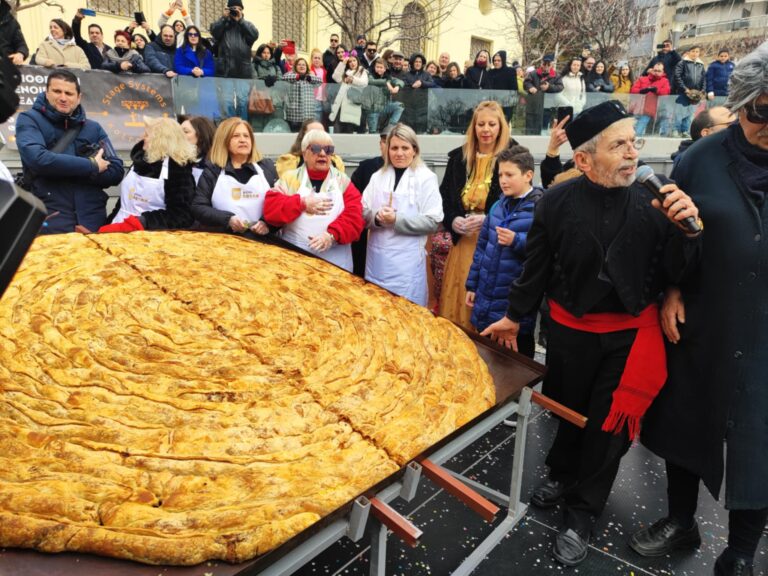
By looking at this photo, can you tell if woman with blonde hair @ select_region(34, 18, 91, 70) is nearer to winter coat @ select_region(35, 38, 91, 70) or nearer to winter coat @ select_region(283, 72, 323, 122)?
winter coat @ select_region(35, 38, 91, 70)

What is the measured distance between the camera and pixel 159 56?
8164 millimetres

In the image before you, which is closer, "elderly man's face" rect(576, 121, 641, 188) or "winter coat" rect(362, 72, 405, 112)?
"elderly man's face" rect(576, 121, 641, 188)

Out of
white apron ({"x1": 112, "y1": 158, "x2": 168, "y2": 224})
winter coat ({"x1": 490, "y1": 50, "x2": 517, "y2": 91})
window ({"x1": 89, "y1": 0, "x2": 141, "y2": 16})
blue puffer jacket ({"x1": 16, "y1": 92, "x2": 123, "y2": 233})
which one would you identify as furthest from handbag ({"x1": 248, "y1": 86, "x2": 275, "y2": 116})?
window ({"x1": 89, "y1": 0, "x2": 141, "y2": 16})

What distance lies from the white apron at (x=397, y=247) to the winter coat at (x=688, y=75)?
10.6m

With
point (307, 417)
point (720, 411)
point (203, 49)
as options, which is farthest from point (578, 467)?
point (203, 49)

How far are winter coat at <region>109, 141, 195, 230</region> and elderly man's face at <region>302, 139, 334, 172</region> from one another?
2.84 feet

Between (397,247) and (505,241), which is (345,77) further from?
(505,241)

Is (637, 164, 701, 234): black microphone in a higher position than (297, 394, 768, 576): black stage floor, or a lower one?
higher

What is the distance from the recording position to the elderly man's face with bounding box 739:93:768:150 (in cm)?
210

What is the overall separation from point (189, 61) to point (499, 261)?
6.62 m

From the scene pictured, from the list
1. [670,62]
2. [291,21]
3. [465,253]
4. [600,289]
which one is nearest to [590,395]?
[600,289]

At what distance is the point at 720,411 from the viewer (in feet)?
7.75

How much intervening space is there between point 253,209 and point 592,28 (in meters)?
27.7

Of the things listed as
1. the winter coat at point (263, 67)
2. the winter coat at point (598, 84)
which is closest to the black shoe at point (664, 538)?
the winter coat at point (263, 67)
